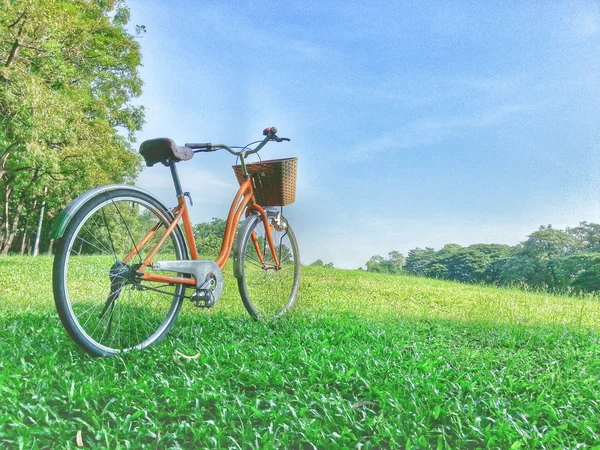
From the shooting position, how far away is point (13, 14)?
10.2 m

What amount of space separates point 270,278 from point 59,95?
26.7 ft

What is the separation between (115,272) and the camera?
2.97 metres

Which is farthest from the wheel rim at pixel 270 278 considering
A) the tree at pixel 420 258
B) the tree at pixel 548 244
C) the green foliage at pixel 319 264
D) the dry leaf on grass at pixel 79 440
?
the tree at pixel 420 258

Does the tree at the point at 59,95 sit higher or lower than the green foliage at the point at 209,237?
higher

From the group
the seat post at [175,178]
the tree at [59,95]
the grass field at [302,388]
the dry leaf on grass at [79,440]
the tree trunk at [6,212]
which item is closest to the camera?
the dry leaf on grass at [79,440]

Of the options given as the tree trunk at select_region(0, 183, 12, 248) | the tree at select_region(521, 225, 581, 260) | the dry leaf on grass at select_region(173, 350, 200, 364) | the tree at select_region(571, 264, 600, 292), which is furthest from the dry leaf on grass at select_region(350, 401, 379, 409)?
the tree at select_region(521, 225, 581, 260)

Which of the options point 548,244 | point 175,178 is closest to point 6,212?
point 175,178

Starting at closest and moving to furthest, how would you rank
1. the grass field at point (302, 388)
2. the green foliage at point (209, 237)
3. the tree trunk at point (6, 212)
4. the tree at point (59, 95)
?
the grass field at point (302, 388), the green foliage at point (209, 237), the tree at point (59, 95), the tree trunk at point (6, 212)

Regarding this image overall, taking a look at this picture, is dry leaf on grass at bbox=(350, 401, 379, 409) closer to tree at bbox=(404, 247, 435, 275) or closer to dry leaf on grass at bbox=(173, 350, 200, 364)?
dry leaf on grass at bbox=(173, 350, 200, 364)

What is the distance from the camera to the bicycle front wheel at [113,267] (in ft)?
9.13

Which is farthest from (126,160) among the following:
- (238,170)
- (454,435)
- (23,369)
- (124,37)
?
(454,435)

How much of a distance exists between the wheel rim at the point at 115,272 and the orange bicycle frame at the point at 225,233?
6 centimetres

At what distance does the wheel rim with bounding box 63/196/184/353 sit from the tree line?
1444 centimetres

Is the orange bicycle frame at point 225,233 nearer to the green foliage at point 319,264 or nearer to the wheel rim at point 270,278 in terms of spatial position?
the wheel rim at point 270,278
